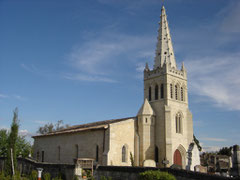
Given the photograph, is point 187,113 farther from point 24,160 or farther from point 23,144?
point 23,144

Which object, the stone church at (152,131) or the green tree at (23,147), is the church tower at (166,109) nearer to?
the stone church at (152,131)

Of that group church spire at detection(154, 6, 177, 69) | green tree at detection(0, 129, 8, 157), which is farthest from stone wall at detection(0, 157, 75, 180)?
church spire at detection(154, 6, 177, 69)

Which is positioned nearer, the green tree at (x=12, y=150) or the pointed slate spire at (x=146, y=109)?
the green tree at (x=12, y=150)

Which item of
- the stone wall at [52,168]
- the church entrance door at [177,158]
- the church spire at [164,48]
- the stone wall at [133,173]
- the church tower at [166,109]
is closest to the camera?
the stone wall at [133,173]

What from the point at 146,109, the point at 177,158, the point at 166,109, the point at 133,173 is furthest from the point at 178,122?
the point at 133,173

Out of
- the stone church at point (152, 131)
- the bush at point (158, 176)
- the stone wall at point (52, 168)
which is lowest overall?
the stone wall at point (52, 168)

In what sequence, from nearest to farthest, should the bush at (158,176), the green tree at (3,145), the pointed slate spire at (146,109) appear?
the bush at (158,176), the pointed slate spire at (146,109), the green tree at (3,145)

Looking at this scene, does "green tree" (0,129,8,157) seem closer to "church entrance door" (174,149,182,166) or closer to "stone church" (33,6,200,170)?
"stone church" (33,6,200,170)

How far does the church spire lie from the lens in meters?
38.1

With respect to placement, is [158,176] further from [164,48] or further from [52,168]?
[164,48]

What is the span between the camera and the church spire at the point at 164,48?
38088 mm

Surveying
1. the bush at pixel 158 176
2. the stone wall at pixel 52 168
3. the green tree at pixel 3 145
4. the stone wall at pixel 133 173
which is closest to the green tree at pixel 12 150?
the stone wall at pixel 52 168

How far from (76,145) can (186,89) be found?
696 inches

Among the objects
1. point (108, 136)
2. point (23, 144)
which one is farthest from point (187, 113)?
point (23, 144)
